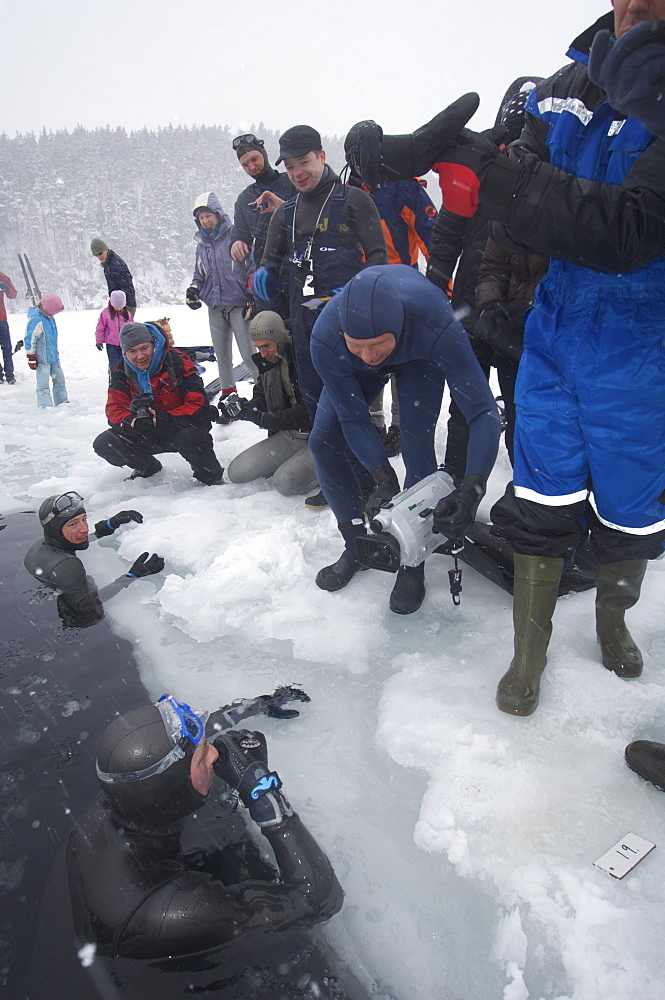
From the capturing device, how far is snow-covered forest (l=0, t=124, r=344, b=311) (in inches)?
1841

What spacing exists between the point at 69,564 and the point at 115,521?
2.19 ft

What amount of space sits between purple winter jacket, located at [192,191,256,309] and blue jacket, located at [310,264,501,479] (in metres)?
2.87

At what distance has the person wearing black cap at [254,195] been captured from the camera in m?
4.06

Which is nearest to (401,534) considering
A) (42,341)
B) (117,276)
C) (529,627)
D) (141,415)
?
(529,627)

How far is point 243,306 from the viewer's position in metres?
5.18

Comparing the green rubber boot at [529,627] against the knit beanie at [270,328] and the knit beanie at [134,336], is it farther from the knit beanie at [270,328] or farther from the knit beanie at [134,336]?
the knit beanie at [134,336]

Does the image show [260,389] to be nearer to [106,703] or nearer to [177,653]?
[177,653]

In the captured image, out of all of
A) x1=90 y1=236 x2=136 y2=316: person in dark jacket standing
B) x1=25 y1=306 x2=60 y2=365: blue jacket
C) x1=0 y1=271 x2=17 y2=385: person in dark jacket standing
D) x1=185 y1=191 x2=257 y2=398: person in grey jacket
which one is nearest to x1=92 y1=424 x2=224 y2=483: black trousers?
x1=185 y1=191 x2=257 y2=398: person in grey jacket

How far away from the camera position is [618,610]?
1.91 meters

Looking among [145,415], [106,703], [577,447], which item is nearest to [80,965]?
[106,703]

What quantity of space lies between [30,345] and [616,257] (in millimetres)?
7267

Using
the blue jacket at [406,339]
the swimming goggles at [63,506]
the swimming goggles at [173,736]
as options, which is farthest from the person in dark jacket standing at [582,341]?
the swimming goggles at [63,506]

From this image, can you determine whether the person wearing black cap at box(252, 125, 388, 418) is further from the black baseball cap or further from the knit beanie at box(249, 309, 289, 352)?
A: the knit beanie at box(249, 309, 289, 352)

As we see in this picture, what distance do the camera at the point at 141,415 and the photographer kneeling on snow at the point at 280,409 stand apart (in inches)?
23.0
